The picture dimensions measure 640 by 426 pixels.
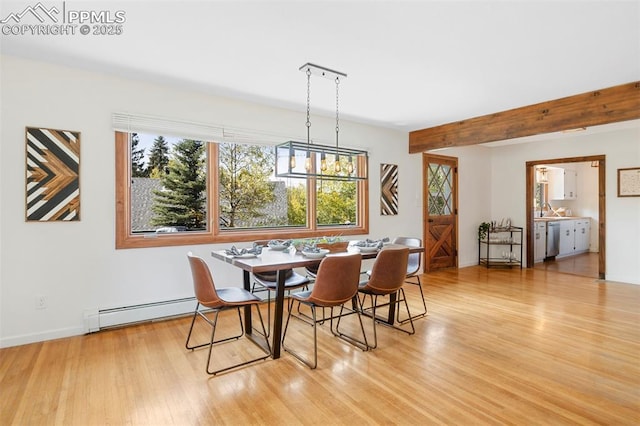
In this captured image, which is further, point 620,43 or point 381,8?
point 620,43

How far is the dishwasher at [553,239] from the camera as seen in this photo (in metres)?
7.12

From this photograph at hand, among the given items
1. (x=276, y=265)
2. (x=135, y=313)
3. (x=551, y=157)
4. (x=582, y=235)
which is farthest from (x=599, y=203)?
(x=135, y=313)

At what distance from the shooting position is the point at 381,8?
7.14ft

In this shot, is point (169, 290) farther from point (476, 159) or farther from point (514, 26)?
point (476, 159)

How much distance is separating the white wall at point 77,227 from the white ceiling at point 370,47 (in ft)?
0.68

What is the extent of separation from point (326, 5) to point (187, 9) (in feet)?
2.97

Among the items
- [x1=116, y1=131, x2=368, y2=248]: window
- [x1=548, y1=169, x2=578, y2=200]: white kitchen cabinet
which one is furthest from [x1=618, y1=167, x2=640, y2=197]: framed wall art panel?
[x1=116, y1=131, x2=368, y2=248]: window

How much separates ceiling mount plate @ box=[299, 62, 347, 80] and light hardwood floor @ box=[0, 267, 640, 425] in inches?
97.5

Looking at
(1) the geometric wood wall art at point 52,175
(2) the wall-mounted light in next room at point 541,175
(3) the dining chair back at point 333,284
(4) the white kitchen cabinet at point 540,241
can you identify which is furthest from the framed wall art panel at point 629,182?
(1) the geometric wood wall art at point 52,175

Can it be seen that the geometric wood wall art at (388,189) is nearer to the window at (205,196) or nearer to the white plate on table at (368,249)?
the window at (205,196)

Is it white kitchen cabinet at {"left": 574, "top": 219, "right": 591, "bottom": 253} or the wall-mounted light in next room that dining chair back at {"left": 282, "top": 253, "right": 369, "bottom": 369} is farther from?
white kitchen cabinet at {"left": 574, "top": 219, "right": 591, "bottom": 253}

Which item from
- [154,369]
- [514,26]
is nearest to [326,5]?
[514,26]

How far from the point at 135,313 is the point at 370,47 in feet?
10.9

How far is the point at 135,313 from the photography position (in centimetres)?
343
